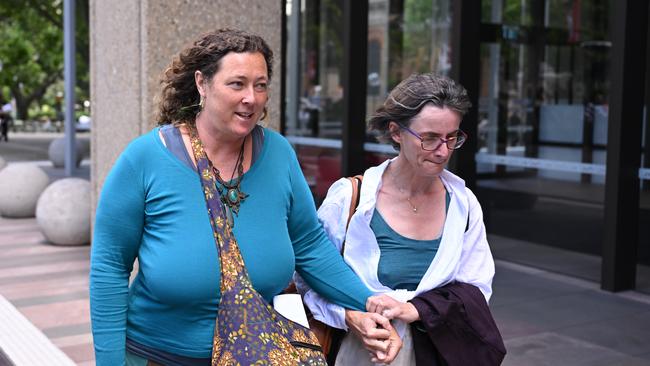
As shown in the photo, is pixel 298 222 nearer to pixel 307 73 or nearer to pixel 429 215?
pixel 429 215

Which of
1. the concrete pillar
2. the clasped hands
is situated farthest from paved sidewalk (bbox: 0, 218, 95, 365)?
the clasped hands

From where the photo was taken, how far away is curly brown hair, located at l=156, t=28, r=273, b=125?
2.43 meters

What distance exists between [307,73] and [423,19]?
2.14m

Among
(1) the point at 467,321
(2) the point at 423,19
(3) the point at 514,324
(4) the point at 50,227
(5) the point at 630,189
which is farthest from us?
(2) the point at 423,19

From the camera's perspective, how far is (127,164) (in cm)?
240

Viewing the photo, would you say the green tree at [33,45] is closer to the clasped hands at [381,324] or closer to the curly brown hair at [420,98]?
the curly brown hair at [420,98]

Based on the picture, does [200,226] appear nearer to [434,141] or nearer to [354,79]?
[434,141]

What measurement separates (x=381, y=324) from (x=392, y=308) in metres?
0.06

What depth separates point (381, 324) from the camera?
256 centimetres

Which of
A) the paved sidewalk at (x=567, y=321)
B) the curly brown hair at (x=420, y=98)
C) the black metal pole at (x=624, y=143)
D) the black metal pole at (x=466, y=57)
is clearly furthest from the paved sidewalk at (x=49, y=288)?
the black metal pole at (x=624, y=143)

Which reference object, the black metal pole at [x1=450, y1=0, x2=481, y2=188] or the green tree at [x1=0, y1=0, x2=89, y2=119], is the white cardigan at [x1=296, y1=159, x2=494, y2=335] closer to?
the black metal pole at [x1=450, y1=0, x2=481, y2=188]

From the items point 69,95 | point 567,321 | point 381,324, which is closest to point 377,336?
point 381,324

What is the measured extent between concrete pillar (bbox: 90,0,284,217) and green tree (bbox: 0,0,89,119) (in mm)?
14108

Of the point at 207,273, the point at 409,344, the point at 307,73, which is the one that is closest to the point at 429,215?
the point at 409,344
